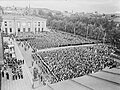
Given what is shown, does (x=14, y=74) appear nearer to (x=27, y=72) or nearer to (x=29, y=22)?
(x=27, y=72)

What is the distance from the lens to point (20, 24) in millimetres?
24422

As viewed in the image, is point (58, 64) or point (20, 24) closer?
point (58, 64)

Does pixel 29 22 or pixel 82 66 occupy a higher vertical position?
pixel 29 22

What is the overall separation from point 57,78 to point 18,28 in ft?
64.7

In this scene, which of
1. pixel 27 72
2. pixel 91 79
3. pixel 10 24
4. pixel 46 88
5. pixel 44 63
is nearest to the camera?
pixel 46 88

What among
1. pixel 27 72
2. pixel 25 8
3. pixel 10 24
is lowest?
pixel 27 72

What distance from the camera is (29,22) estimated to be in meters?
25.4

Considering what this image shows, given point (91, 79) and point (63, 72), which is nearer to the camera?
point (91, 79)

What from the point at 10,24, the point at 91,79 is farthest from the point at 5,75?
the point at 10,24

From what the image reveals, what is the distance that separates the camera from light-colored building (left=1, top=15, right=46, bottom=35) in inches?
933

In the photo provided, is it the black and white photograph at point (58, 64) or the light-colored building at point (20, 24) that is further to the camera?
the light-colored building at point (20, 24)

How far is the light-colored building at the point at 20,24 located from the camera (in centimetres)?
2370

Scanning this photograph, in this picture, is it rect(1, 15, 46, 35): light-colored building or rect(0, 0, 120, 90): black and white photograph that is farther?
rect(1, 15, 46, 35): light-colored building

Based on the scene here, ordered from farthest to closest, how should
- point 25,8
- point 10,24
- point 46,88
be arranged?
point 25,8 < point 10,24 < point 46,88
